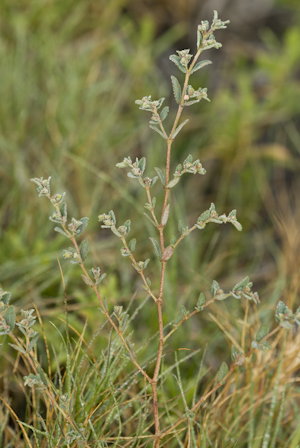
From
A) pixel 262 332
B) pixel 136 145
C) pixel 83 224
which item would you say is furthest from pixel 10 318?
pixel 136 145

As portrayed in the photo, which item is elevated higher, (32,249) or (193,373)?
(32,249)

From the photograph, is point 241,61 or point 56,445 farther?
point 241,61

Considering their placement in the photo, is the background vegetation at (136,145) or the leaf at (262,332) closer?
the leaf at (262,332)

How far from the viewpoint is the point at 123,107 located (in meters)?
1.91

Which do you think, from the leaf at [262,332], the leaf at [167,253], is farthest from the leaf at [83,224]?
the leaf at [262,332]

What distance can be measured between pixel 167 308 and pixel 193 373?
177 mm

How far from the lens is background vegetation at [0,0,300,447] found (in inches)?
49.0

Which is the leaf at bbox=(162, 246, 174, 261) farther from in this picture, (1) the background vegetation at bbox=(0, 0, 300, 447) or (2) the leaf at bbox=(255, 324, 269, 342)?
(1) the background vegetation at bbox=(0, 0, 300, 447)

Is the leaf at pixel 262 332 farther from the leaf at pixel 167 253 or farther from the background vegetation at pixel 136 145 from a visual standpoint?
the background vegetation at pixel 136 145

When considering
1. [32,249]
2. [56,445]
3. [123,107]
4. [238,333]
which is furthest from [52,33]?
[56,445]

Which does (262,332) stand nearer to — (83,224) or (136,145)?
(83,224)

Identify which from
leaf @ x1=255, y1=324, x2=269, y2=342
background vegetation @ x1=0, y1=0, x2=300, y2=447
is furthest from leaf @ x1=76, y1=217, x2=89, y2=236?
background vegetation @ x1=0, y1=0, x2=300, y2=447

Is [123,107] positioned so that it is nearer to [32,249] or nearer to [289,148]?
[289,148]

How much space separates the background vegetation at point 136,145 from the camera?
125 cm
